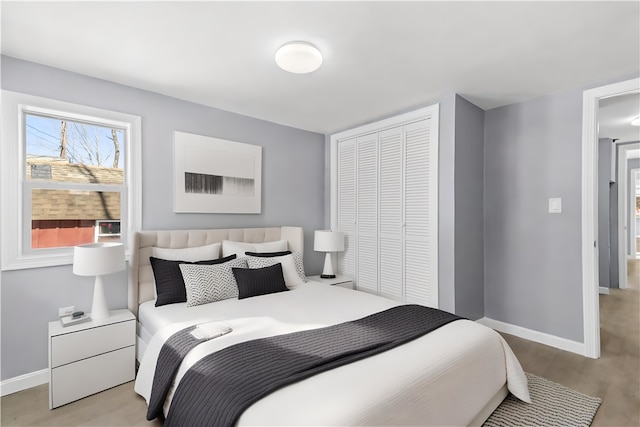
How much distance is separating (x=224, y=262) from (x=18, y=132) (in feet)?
5.94

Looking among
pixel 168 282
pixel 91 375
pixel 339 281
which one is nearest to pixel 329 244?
pixel 339 281

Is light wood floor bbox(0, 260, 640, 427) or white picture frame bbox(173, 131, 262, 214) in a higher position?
white picture frame bbox(173, 131, 262, 214)

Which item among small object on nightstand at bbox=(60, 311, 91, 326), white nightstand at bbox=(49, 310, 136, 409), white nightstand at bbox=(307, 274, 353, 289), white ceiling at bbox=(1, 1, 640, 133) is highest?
white ceiling at bbox=(1, 1, 640, 133)

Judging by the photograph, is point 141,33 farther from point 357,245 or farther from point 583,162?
point 583,162

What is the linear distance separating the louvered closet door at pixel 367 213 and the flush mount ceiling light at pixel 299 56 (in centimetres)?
177

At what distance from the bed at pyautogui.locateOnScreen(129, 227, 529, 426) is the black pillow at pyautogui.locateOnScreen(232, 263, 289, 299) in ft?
0.28

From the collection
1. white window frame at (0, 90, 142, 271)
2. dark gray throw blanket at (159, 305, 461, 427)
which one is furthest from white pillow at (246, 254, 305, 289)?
white window frame at (0, 90, 142, 271)

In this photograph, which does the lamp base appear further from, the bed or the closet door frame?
the closet door frame

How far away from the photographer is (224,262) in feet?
9.52

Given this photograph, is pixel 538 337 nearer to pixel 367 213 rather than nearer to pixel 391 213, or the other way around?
pixel 391 213

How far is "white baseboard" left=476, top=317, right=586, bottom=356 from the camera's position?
2889 mm

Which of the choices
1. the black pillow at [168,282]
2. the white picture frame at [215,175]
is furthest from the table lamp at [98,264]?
the white picture frame at [215,175]

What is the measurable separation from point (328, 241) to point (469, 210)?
1624 millimetres

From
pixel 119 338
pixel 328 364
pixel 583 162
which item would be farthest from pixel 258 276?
pixel 583 162
